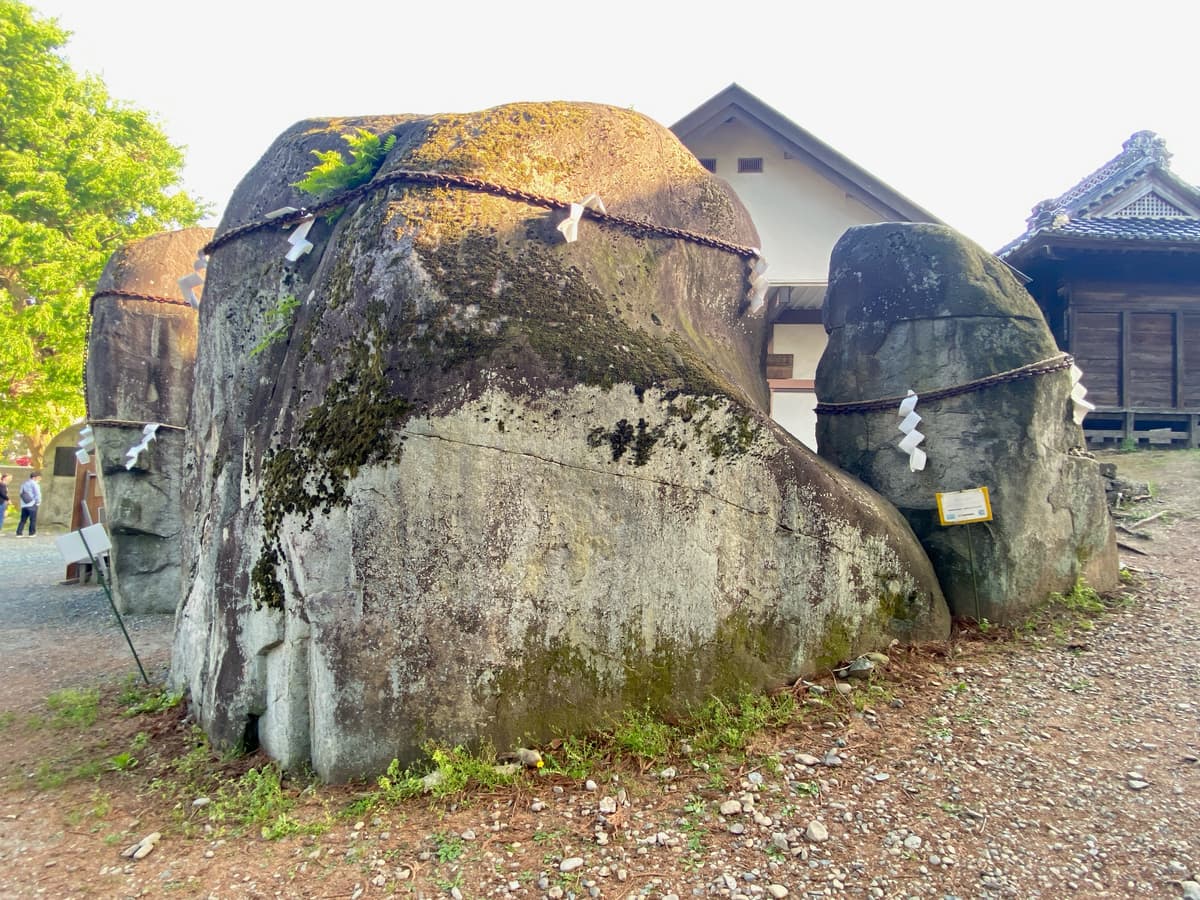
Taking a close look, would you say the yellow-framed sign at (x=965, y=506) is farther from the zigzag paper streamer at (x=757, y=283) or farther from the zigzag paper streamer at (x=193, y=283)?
the zigzag paper streamer at (x=193, y=283)

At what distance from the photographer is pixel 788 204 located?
11.3m

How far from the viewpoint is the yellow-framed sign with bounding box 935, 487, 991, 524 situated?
4.37m

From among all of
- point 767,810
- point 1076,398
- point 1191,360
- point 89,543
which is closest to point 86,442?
point 89,543

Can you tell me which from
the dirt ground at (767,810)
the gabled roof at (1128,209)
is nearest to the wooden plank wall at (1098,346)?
the gabled roof at (1128,209)

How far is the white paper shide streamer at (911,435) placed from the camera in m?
4.52

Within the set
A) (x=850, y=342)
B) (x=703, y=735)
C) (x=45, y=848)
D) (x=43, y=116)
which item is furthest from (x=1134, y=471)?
(x=43, y=116)

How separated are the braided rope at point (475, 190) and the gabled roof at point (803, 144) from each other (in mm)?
6715

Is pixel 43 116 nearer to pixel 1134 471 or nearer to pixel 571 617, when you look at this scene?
pixel 571 617

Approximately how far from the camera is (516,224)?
12.2ft

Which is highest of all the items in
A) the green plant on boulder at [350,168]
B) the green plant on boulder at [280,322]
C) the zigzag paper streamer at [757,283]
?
the green plant on boulder at [350,168]

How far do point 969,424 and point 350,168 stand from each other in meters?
3.90

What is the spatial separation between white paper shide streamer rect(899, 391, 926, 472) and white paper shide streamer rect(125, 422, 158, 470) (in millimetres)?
7409

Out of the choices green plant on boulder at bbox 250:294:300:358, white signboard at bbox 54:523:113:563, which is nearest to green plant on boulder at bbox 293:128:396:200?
green plant on boulder at bbox 250:294:300:358

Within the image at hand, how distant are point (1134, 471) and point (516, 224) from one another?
9698mm
